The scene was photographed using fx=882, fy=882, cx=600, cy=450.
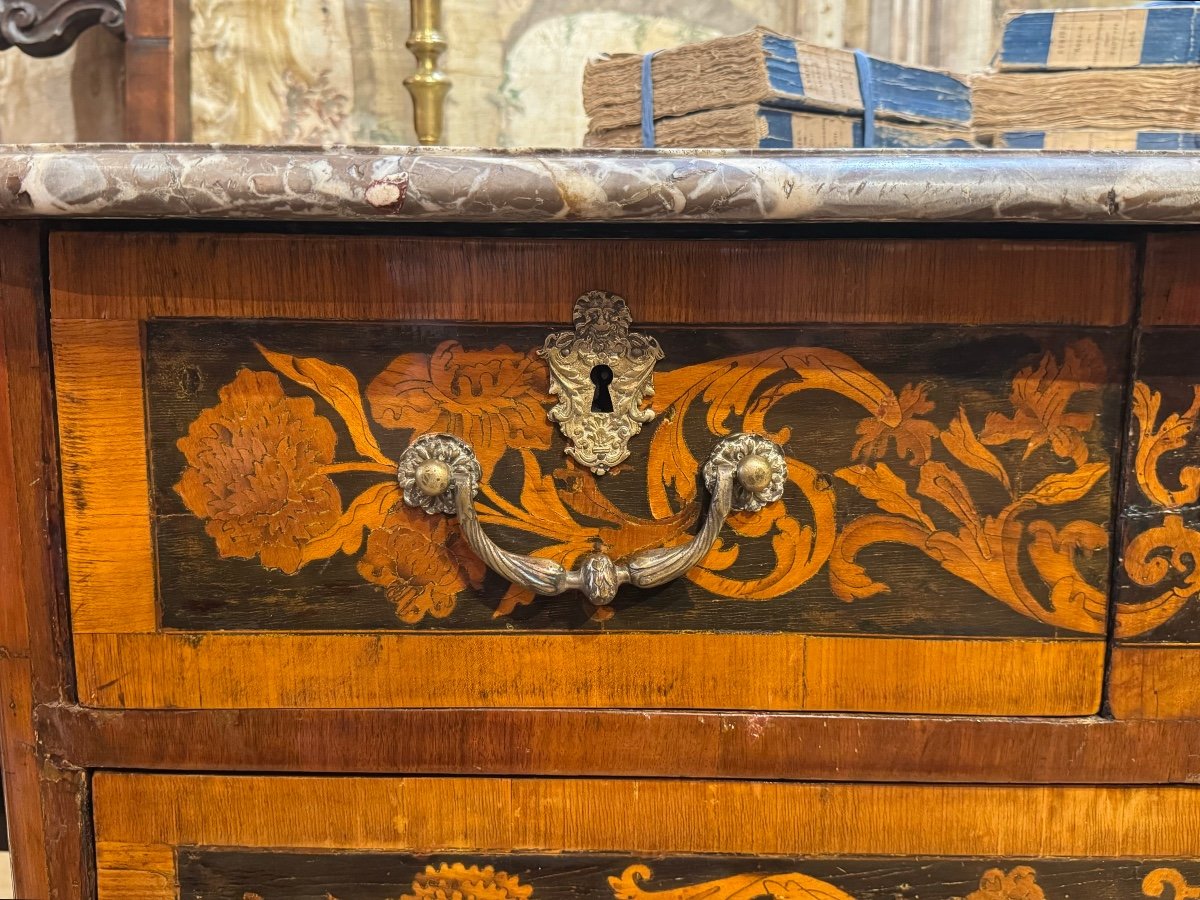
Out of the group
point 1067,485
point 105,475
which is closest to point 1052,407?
point 1067,485

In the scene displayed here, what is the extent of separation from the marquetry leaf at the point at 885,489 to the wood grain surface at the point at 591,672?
7 centimetres

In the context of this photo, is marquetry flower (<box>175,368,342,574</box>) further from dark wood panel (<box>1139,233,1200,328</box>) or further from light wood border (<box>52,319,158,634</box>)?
dark wood panel (<box>1139,233,1200,328</box>)

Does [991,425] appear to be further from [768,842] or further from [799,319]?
[768,842]

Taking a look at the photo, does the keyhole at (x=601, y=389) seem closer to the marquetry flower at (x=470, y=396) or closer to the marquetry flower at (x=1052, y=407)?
the marquetry flower at (x=470, y=396)

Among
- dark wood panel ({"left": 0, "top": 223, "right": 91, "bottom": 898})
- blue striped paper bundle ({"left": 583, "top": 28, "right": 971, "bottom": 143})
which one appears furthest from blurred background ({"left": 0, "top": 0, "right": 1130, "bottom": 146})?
dark wood panel ({"left": 0, "top": 223, "right": 91, "bottom": 898})

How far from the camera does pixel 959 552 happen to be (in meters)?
0.46

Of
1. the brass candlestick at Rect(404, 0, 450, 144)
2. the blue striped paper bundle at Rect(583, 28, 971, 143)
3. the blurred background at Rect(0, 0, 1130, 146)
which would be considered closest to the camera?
the blue striped paper bundle at Rect(583, 28, 971, 143)

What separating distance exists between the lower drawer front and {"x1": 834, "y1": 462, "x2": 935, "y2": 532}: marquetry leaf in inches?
6.0

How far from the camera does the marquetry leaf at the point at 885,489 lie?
456mm

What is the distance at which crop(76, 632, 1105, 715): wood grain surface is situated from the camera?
0.47 metres

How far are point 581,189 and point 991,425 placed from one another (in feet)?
0.78

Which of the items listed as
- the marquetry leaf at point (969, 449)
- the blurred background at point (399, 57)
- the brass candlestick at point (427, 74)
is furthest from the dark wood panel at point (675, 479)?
the blurred background at point (399, 57)

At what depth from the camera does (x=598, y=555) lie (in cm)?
46

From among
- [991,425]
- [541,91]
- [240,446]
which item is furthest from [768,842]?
[541,91]
